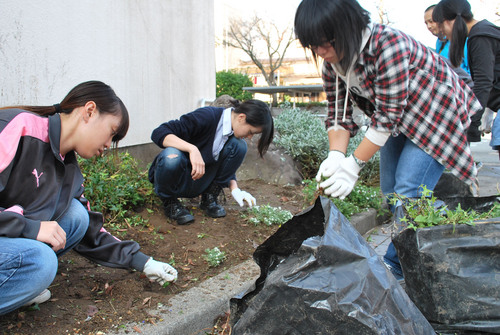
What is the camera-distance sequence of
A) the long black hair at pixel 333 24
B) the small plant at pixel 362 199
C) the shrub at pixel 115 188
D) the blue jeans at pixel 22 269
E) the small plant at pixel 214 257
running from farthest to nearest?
the small plant at pixel 362 199
the shrub at pixel 115 188
the small plant at pixel 214 257
the long black hair at pixel 333 24
the blue jeans at pixel 22 269

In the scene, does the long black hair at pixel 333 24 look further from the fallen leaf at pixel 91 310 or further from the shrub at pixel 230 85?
the shrub at pixel 230 85

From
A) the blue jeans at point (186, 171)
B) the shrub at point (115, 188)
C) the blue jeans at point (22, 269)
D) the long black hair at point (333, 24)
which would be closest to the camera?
the blue jeans at point (22, 269)

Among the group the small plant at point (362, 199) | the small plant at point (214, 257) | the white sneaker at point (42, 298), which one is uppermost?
the white sneaker at point (42, 298)

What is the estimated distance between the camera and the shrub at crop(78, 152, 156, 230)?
9.14ft

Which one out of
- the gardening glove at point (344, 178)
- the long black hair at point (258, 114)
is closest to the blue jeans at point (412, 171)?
the gardening glove at point (344, 178)

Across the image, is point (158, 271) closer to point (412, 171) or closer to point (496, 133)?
point (412, 171)

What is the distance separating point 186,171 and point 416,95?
5.60 feet

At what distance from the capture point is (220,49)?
95.3 ft

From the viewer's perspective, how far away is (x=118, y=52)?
4125 mm

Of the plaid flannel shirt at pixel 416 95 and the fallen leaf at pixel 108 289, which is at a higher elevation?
the plaid flannel shirt at pixel 416 95

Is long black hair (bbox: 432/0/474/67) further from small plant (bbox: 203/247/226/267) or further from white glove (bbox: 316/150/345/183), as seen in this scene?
small plant (bbox: 203/247/226/267)

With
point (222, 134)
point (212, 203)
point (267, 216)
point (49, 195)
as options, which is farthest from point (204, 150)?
point (49, 195)

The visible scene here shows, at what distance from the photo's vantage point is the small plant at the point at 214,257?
239 centimetres

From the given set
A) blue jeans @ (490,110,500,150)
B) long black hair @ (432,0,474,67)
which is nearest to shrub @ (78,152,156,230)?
long black hair @ (432,0,474,67)
